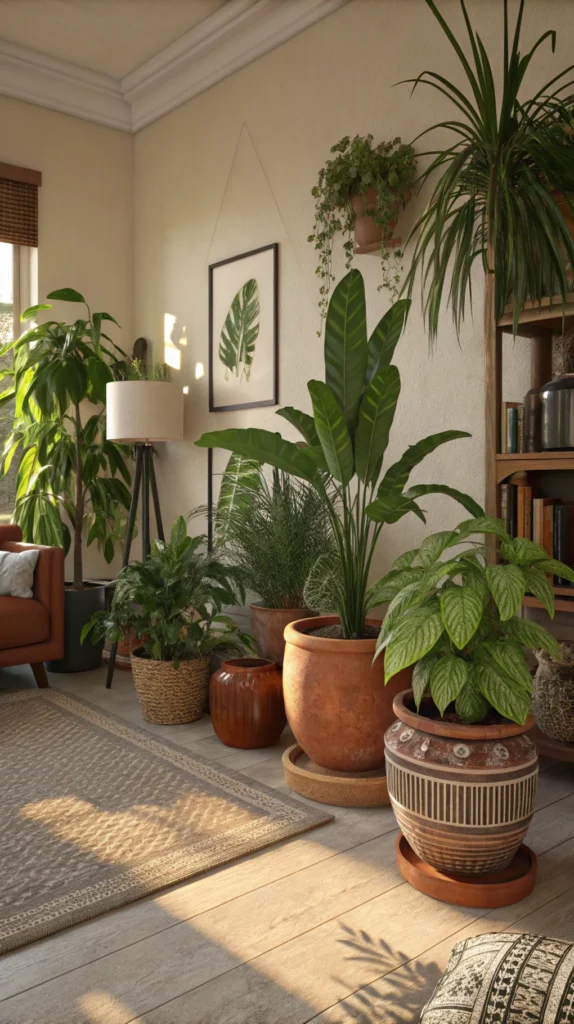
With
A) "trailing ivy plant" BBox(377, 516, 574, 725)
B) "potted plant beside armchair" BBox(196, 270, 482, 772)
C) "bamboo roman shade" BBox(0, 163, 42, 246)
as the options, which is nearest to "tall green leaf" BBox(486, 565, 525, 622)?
"trailing ivy plant" BBox(377, 516, 574, 725)

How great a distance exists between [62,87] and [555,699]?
4.04 meters

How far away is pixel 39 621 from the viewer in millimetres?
3518

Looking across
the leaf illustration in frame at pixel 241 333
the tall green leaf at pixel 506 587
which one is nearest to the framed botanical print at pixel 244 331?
the leaf illustration in frame at pixel 241 333

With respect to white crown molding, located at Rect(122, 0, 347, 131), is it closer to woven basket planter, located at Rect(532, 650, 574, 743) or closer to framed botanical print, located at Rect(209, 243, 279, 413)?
framed botanical print, located at Rect(209, 243, 279, 413)

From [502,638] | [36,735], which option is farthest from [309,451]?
[36,735]

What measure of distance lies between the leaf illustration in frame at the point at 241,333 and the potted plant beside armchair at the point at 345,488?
1571mm

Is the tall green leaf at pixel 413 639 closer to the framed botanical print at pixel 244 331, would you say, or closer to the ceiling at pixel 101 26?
the framed botanical print at pixel 244 331

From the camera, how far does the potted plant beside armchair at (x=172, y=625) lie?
305cm

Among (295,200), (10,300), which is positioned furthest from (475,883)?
(10,300)

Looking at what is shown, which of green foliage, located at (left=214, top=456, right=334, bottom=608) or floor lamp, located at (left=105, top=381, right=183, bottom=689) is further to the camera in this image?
floor lamp, located at (left=105, top=381, right=183, bottom=689)

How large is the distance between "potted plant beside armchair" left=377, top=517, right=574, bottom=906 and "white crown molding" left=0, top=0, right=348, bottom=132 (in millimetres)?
2815

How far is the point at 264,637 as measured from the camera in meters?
3.10

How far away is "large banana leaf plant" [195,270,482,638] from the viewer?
2.31 m

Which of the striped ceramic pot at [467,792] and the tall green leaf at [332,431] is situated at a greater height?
the tall green leaf at [332,431]
